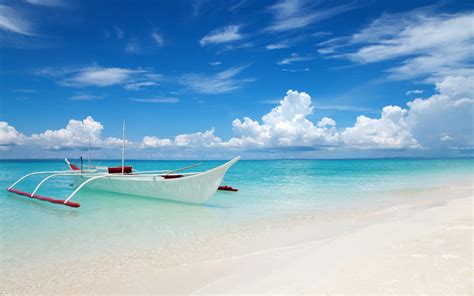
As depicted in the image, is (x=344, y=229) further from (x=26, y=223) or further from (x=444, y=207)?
(x=26, y=223)

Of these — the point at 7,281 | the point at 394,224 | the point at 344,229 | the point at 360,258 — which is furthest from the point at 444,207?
the point at 7,281

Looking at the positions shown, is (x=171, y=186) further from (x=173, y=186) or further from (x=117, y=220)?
(x=117, y=220)

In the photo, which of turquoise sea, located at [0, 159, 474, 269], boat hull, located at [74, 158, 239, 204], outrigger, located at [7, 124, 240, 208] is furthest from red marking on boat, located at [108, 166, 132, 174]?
turquoise sea, located at [0, 159, 474, 269]

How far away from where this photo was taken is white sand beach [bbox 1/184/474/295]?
3.92 metres

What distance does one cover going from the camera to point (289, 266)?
4.73 m

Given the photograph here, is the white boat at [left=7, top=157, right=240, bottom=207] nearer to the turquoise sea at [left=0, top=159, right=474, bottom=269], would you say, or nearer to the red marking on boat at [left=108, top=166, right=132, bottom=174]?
the turquoise sea at [left=0, top=159, right=474, bottom=269]

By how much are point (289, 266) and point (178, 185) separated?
7339mm

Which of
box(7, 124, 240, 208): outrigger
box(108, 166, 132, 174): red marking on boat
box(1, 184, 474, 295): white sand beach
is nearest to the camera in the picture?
box(1, 184, 474, 295): white sand beach

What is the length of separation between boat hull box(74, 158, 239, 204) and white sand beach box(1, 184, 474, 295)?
3.87 meters

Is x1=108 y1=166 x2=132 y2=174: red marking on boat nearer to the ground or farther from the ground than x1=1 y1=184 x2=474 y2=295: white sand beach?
farther from the ground

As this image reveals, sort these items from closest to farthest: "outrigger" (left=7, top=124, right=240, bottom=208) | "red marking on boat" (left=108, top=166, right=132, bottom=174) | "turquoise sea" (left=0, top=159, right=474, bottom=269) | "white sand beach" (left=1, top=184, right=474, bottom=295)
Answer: "white sand beach" (left=1, top=184, right=474, bottom=295) < "turquoise sea" (left=0, top=159, right=474, bottom=269) < "outrigger" (left=7, top=124, right=240, bottom=208) < "red marking on boat" (left=108, top=166, right=132, bottom=174)

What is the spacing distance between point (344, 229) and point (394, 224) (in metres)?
1.24

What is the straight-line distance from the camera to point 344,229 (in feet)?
23.6

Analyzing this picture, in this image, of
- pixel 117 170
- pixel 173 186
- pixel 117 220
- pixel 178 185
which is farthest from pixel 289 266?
pixel 117 170
